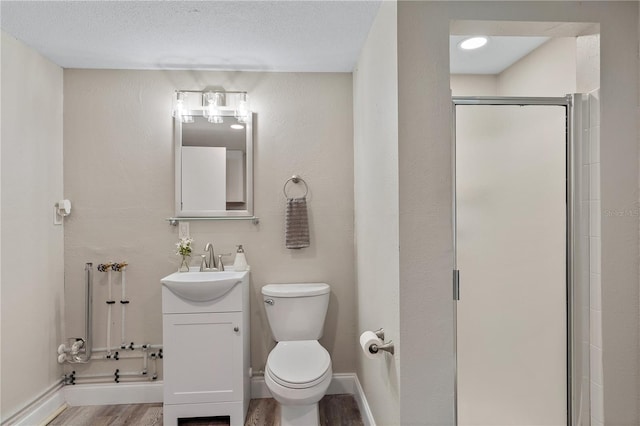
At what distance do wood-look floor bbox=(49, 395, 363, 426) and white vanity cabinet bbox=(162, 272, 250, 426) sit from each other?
5.6 inches

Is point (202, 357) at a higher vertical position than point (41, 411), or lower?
higher

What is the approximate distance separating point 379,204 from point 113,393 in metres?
2.27

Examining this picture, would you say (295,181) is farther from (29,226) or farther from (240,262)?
(29,226)

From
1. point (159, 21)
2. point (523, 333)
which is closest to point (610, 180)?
point (523, 333)

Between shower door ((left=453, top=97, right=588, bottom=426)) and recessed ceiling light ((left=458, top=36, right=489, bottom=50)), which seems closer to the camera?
shower door ((left=453, top=97, right=588, bottom=426))

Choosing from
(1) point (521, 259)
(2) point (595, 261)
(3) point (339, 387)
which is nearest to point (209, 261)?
(3) point (339, 387)

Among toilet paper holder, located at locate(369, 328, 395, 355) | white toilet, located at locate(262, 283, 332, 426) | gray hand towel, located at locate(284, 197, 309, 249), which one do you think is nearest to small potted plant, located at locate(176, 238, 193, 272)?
white toilet, located at locate(262, 283, 332, 426)

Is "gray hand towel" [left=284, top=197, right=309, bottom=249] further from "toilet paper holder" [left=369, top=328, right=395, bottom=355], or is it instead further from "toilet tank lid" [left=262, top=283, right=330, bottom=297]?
Result: "toilet paper holder" [left=369, top=328, right=395, bottom=355]

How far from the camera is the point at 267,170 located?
2.67 m

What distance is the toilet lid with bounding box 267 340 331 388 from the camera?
1958mm

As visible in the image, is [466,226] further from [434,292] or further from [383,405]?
[383,405]

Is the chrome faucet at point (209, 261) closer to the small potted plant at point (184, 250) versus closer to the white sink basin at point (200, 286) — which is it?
the small potted plant at point (184, 250)

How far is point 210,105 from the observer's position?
8.48 feet

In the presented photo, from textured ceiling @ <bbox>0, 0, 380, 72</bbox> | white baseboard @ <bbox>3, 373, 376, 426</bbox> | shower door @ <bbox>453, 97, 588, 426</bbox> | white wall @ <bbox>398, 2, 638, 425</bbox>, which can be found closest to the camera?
white wall @ <bbox>398, 2, 638, 425</bbox>
